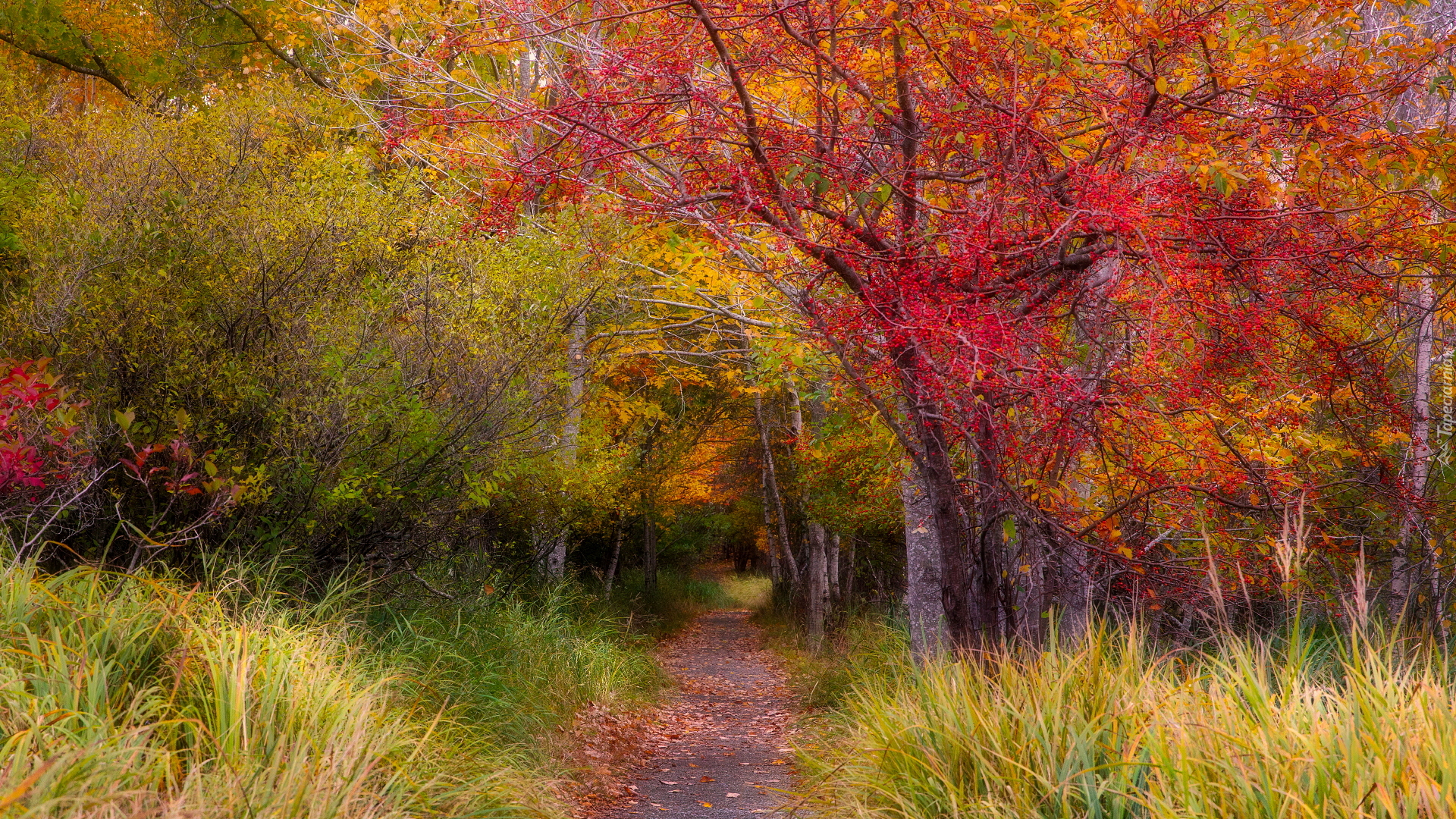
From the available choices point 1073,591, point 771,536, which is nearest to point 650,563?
point 771,536

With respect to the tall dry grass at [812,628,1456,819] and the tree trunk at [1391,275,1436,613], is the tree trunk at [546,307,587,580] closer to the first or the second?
the tall dry grass at [812,628,1456,819]

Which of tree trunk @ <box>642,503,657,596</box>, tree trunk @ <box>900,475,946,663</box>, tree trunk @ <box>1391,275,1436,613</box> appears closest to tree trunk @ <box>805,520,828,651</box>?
tree trunk @ <box>642,503,657,596</box>

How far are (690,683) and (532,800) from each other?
8242 millimetres

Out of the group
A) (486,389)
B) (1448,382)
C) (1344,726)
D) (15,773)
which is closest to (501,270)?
→ (486,389)

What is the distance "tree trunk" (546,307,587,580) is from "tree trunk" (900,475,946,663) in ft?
12.7

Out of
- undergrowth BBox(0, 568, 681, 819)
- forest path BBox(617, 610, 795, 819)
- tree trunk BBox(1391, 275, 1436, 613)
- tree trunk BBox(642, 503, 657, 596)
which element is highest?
tree trunk BBox(1391, 275, 1436, 613)

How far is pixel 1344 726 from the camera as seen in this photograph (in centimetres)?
337

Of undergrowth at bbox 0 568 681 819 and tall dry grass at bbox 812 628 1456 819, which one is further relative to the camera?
undergrowth at bbox 0 568 681 819

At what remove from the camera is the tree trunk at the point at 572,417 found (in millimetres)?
11705

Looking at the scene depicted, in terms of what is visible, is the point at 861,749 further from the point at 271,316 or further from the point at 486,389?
the point at 271,316

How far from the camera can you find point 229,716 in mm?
4133

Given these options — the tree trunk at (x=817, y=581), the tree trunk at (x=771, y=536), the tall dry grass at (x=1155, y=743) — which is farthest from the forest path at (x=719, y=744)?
the tree trunk at (x=771, y=536)

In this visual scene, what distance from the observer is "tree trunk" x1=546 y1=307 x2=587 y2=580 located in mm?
11705

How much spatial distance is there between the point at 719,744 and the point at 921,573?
3007 millimetres
